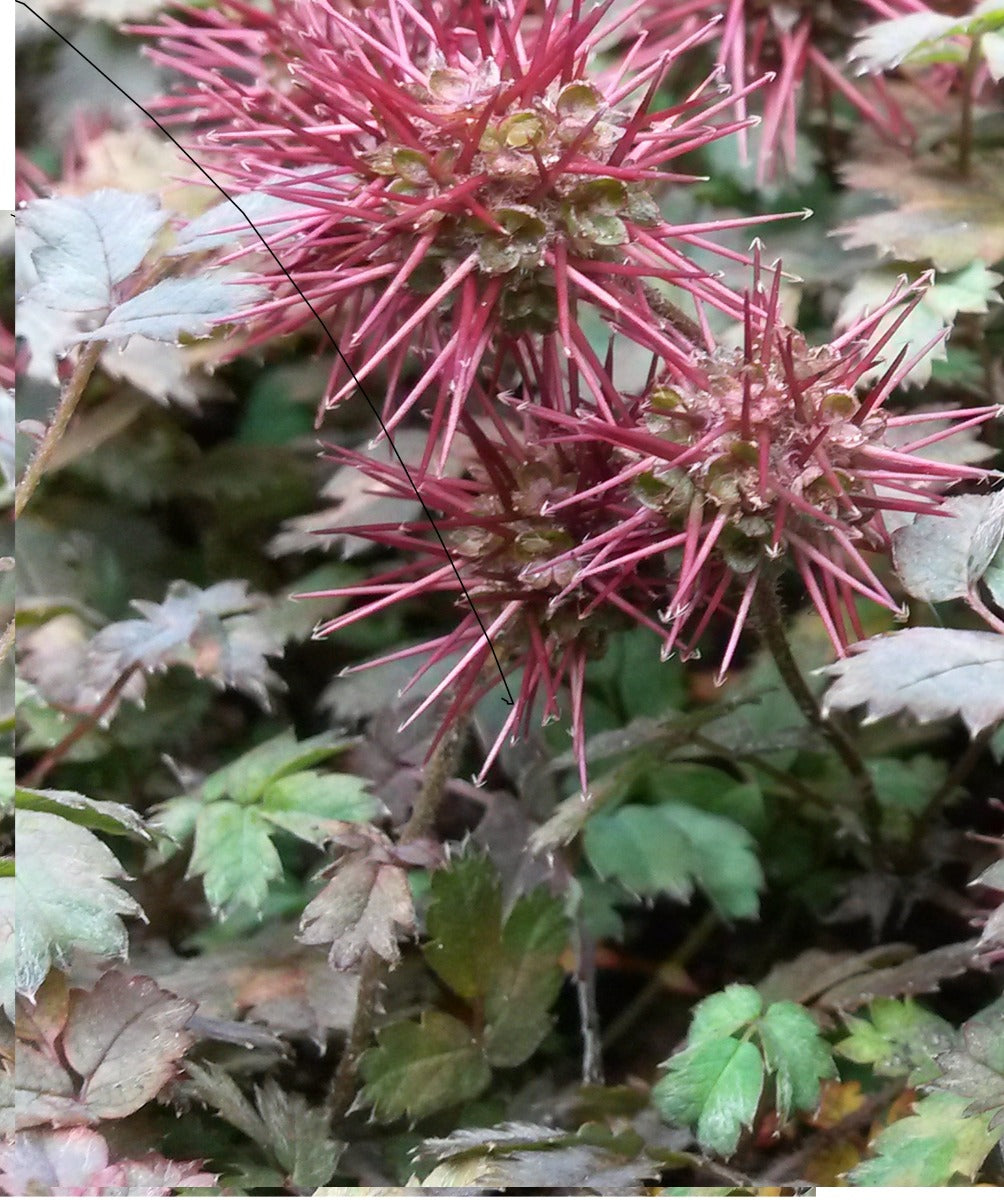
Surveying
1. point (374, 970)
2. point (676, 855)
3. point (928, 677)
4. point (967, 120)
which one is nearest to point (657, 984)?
point (676, 855)

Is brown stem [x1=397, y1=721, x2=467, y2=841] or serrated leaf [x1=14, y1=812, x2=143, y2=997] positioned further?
brown stem [x1=397, y1=721, x2=467, y2=841]

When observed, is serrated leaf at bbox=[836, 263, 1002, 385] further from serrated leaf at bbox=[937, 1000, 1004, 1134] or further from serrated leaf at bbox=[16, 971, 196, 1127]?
serrated leaf at bbox=[16, 971, 196, 1127]

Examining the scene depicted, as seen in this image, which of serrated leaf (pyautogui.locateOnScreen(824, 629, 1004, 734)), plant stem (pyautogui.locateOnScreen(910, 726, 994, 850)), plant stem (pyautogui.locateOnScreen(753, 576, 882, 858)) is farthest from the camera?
plant stem (pyautogui.locateOnScreen(910, 726, 994, 850))

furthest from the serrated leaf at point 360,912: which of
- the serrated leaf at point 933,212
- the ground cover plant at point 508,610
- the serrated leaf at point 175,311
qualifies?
the serrated leaf at point 933,212

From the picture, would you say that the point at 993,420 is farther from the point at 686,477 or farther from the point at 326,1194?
the point at 326,1194

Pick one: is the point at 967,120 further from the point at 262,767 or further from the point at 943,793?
the point at 262,767

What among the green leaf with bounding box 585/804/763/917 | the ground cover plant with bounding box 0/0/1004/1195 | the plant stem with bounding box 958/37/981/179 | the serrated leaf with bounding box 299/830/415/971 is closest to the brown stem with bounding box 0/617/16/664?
the ground cover plant with bounding box 0/0/1004/1195
